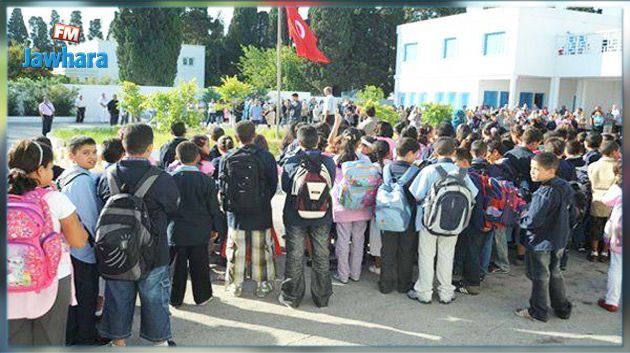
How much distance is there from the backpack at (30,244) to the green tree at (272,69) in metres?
36.5

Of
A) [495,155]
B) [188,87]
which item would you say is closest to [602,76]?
[188,87]

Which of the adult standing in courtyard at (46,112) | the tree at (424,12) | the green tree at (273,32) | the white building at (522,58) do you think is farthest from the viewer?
the green tree at (273,32)

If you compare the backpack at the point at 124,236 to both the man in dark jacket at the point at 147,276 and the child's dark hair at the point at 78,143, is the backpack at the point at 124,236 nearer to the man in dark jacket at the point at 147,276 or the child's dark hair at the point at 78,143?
the man in dark jacket at the point at 147,276

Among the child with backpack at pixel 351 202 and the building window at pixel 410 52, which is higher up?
the building window at pixel 410 52

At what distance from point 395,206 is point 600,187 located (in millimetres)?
2607

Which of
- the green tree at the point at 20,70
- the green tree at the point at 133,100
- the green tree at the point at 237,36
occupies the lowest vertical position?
the green tree at the point at 133,100

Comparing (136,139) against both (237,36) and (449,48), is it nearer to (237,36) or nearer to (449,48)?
(449,48)

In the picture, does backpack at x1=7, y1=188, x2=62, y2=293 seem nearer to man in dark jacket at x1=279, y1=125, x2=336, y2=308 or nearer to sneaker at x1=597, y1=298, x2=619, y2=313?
man in dark jacket at x1=279, y1=125, x2=336, y2=308

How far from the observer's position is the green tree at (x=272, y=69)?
3922 centimetres

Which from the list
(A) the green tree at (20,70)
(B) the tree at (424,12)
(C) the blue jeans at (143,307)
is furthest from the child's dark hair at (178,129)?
(B) the tree at (424,12)

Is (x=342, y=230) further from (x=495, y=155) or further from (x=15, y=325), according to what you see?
(x=15, y=325)

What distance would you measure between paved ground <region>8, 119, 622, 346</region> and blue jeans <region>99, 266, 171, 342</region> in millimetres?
307

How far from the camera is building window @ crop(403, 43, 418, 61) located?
3197cm

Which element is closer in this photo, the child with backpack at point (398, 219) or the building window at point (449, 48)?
the child with backpack at point (398, 219)
